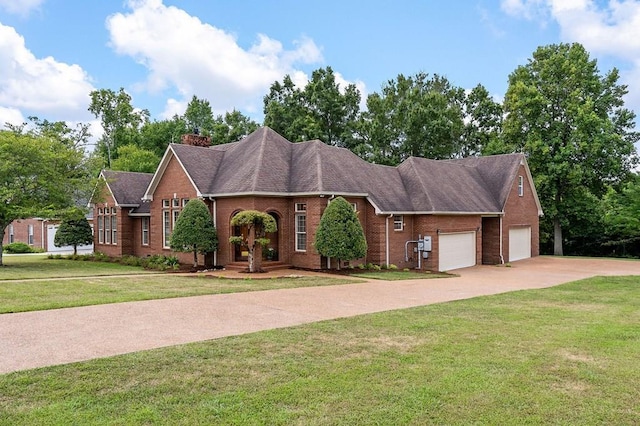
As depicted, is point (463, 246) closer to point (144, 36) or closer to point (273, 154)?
point (273, 154)

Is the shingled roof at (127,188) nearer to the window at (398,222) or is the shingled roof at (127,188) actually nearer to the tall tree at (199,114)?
the window at (398,222)

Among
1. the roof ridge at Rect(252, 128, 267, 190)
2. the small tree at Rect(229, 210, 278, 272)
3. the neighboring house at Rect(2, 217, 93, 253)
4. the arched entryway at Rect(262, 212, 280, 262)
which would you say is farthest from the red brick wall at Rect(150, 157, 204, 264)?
the neighboring house at Rect(2, 217, 93, 253)

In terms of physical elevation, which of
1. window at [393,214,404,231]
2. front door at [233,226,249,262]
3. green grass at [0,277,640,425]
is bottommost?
green grass at [0,277,640,425]

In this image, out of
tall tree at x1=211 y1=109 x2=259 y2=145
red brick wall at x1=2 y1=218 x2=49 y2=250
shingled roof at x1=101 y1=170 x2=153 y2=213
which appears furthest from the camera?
tall tree at x1=211 y1=109 x2=259 y2=145

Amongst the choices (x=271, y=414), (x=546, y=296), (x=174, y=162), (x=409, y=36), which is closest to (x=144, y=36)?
(x=174, y=162)

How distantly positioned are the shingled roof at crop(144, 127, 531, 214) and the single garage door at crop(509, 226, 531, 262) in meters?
2.91

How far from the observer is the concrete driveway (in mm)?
7848

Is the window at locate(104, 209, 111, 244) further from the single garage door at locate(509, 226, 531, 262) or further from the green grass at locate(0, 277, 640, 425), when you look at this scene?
the single garage door at locate(509, 226, 531, 262)

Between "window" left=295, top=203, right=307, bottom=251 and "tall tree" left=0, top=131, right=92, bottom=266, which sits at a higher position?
"tall tree" left=0, top=131, right=92, bottom=266

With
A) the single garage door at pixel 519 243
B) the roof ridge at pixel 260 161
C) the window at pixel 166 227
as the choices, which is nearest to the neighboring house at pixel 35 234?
the window at pixel 166 227

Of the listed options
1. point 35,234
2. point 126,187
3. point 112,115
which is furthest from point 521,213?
point 112,115

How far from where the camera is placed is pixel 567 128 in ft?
116

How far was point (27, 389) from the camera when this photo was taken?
5.85 metres

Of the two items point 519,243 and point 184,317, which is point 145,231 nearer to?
point 184,317
